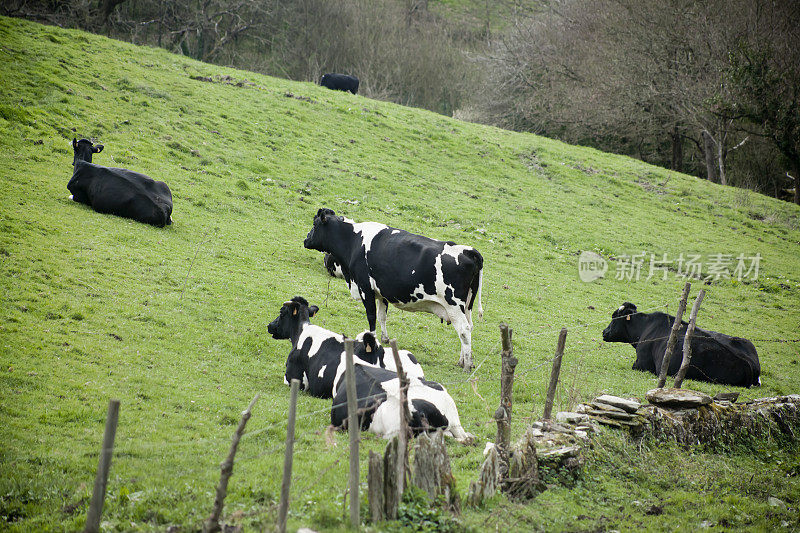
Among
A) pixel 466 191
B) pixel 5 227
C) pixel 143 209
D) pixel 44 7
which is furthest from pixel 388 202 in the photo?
pixel 44 7

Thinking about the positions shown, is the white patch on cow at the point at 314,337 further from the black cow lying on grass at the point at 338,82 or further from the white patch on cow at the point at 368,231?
the black cow lying on grass at the point at 338,82

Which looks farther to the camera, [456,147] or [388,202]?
[456,147]

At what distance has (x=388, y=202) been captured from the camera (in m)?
24.8

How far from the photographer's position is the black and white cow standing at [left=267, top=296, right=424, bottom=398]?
10242mm

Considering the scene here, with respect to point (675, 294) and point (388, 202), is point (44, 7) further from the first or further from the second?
point (675, 294)

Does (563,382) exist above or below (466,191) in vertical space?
below

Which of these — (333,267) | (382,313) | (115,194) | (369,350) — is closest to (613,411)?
(369,350)

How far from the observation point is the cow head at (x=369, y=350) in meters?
10.9

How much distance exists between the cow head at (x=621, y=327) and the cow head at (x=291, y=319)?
27.4 ft

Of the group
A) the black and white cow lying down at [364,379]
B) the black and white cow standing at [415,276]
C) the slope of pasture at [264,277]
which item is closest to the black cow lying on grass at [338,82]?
the slope of pasture at [264,277]

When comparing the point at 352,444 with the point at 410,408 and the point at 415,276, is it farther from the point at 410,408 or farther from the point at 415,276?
the point at 415,276

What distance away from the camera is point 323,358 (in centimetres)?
1055

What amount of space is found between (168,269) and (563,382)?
9.41 meters

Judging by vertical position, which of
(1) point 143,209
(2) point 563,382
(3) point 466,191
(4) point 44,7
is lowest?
(2) point 563,382
